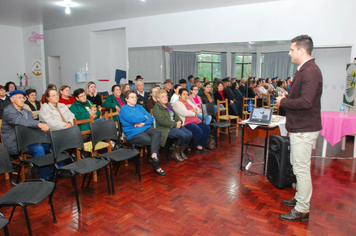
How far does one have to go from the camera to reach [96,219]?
8.36ft

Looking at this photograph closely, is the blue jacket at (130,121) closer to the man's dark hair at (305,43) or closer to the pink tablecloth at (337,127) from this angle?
the man's dark hair at (305,43)

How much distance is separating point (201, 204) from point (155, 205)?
52 centimetres

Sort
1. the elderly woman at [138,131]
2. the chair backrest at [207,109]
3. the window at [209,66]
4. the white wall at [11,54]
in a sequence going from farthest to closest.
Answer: the white wall at [11,54], the window at [209,66], the chair backrest at [207,109], the elderly woman at [138,131]

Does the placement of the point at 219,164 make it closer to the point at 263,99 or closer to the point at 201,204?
the point at 201,204

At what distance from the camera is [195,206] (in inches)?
110

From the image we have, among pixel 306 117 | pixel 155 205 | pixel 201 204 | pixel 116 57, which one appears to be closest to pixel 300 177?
pixel 306 117

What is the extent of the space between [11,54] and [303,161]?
1008 centimetres

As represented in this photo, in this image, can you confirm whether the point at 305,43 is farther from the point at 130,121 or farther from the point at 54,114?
the point at 54,114

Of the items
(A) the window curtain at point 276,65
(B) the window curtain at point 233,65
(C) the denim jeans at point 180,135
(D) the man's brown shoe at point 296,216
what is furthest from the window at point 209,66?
(D) the man's brown shoe at point 296,216

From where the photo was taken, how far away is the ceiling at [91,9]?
19.4 feet

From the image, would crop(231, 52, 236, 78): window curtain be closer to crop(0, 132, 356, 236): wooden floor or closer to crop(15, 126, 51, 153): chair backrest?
crop(0, 132, 356, 236): wooden floor

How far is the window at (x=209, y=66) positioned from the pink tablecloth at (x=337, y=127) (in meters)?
3.31

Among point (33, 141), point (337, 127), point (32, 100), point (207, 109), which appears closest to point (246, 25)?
point (207, 109)

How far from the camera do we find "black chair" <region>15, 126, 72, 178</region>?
9.53 feet
